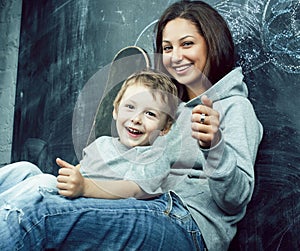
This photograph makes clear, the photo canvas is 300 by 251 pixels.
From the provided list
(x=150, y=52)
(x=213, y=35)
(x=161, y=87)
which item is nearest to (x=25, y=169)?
(x=161, y=87)

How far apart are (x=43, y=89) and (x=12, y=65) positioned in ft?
1.51

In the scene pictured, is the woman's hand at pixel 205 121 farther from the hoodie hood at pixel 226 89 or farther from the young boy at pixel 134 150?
the hoodie hood at pixel 226 89

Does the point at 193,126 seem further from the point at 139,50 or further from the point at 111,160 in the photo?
the point at 139,50

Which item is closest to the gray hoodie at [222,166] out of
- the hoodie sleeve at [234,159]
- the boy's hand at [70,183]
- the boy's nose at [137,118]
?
the hoodie sleeve at [234,159]

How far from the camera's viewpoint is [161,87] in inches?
59.5

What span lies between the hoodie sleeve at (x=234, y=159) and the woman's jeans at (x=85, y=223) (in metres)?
0.13

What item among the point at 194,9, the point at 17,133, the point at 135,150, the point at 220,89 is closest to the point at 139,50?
the point at 194,9

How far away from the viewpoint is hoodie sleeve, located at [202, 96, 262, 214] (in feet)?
4.08

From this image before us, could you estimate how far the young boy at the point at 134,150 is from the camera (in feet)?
4.38

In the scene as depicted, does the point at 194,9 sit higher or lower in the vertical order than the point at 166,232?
higher

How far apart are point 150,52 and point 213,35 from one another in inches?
20.5

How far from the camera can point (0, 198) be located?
3.95ft

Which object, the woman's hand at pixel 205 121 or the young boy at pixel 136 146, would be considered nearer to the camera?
the woman's hand at pixel 205 121


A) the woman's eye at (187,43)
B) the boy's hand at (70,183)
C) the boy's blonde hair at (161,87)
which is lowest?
the boy's hand at (70,183)
